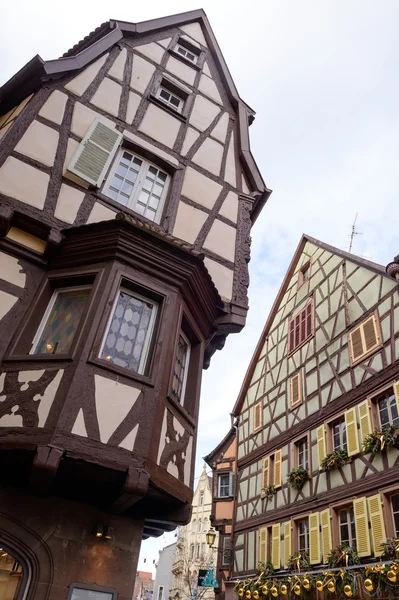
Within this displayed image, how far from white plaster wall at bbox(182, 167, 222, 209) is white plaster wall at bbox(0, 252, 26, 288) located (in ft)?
10.6

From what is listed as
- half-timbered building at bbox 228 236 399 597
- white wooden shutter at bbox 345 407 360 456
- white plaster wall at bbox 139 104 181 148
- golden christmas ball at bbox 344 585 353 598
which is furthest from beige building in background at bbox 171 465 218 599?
white plaster wall at bbox 139 104 181 148

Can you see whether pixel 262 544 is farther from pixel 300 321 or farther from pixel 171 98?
pixel 171 98

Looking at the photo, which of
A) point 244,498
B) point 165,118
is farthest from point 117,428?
point 244,498

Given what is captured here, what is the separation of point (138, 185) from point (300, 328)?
10.0 metres

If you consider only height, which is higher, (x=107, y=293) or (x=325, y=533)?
(x=107, y=293)

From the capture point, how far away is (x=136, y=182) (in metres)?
7.54

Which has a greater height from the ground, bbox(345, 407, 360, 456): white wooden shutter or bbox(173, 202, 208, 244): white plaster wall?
bbox(173, 202, 208, 244): white plaster wall

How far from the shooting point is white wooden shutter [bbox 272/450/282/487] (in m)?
13.8

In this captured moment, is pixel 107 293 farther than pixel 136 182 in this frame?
No

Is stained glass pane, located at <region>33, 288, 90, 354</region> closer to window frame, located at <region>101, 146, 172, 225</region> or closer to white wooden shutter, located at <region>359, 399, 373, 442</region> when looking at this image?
window frame, located at <region>101, 146, 172, 225</region>

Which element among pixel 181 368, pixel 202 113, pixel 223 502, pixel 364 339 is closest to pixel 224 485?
pixel 223 502

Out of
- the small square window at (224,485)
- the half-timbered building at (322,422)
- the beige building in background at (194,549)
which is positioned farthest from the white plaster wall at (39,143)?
the beige building in background at (194,549)

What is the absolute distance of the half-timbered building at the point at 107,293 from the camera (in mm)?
4520

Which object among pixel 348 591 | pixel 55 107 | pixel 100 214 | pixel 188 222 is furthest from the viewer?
pixel 348 591
